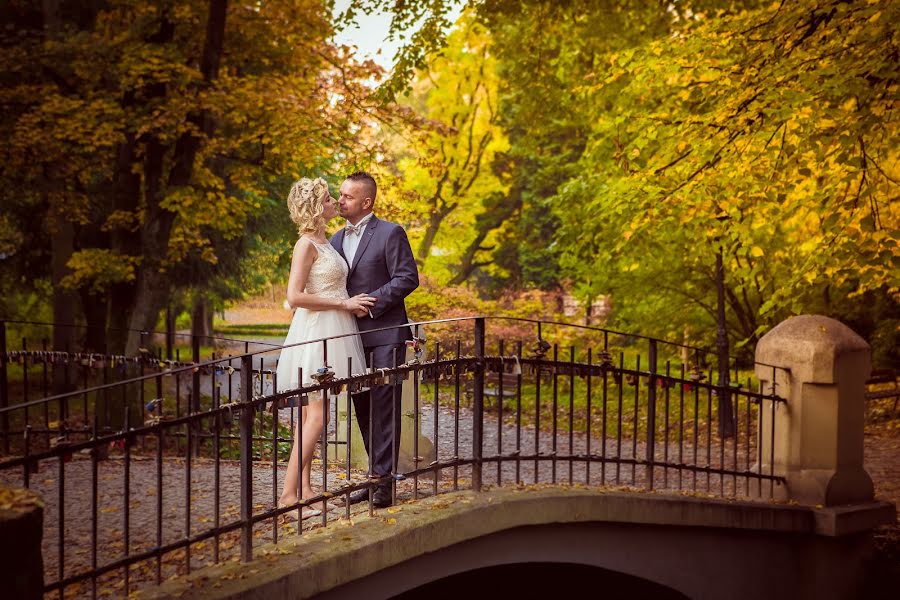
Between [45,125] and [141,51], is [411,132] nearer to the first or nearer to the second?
[141,51]

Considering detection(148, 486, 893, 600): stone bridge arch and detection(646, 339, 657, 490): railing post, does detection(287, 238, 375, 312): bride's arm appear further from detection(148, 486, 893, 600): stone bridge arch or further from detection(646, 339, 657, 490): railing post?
detection(646, 339, 657, 490): railing post

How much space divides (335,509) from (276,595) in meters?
1.43

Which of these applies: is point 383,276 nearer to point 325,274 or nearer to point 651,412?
point 325,274

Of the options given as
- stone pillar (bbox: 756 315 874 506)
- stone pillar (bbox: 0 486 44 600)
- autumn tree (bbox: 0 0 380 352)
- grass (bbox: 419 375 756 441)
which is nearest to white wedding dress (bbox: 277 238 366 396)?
stone pillar (bbox: 0 486 44 600)

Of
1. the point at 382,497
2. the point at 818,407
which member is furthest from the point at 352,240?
the point at 818,407

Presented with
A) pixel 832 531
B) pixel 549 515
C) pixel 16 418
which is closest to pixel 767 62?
pixel 832 531

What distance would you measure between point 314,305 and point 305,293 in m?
0.09

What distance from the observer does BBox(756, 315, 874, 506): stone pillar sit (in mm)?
6930

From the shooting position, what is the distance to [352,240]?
557cm

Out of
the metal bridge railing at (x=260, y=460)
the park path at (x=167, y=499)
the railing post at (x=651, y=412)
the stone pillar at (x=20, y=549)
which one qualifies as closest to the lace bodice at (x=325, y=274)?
the metal bridge railing at (x=260, y=460)

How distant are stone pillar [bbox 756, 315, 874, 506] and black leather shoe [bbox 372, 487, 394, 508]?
3430 millimetres

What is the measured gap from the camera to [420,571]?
4.93 metres

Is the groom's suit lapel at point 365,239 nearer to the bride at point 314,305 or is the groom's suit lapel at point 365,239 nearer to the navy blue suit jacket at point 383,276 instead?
the navy blue suit jacket at point 383,276

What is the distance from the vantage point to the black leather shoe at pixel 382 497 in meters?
5.21
